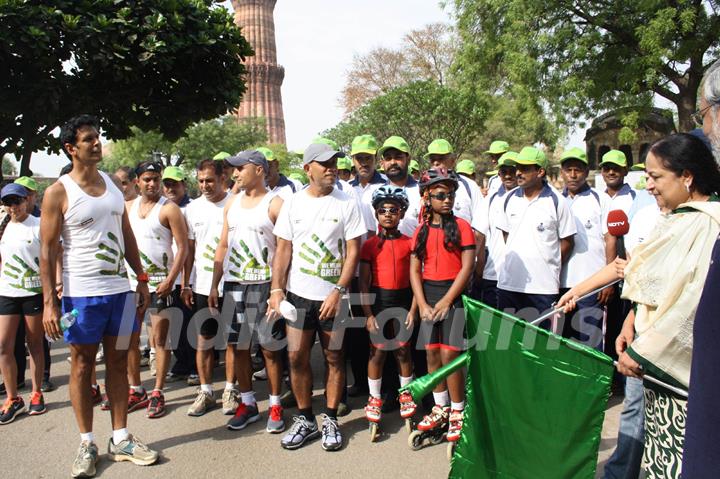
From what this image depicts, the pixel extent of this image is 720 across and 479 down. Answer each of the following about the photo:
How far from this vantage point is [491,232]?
17.6 ft

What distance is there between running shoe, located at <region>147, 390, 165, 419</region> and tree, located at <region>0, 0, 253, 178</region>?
5427 mm

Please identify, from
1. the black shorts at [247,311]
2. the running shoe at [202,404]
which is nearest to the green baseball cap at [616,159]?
the black shorts at [247,311]

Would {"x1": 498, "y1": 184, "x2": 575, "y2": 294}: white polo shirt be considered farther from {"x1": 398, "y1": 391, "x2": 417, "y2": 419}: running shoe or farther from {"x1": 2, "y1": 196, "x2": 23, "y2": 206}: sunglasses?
{"x1": 2, "y1": 196, "x2": 23, "y2": 206}: sunglasses

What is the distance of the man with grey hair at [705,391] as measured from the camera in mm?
1218

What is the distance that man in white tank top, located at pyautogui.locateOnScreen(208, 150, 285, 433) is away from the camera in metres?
4.41

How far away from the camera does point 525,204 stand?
4641 millimetres

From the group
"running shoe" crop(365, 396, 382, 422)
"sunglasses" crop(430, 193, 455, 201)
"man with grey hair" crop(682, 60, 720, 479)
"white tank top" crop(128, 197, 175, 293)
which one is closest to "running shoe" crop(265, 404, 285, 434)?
Result: "running shoe" crop(365, 396, 382, 422)

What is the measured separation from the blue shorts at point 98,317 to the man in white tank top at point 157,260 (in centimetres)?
82

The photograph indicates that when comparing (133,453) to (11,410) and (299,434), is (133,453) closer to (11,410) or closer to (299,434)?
(299,434)

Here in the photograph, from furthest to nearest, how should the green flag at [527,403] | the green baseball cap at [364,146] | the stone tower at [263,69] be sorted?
1. the stone tower at [263,69]
2. the green baseball cap at [364,146]
3. the green flag at [527,403]

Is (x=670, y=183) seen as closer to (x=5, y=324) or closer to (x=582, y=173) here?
(x=582, y=173)

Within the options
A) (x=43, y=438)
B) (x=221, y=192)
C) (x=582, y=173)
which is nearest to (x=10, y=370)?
(x=43, y=438)

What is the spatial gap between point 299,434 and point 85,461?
1382 millimetres

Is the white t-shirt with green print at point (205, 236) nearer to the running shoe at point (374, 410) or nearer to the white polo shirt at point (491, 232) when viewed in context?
the running shoe at point (374, 410)
